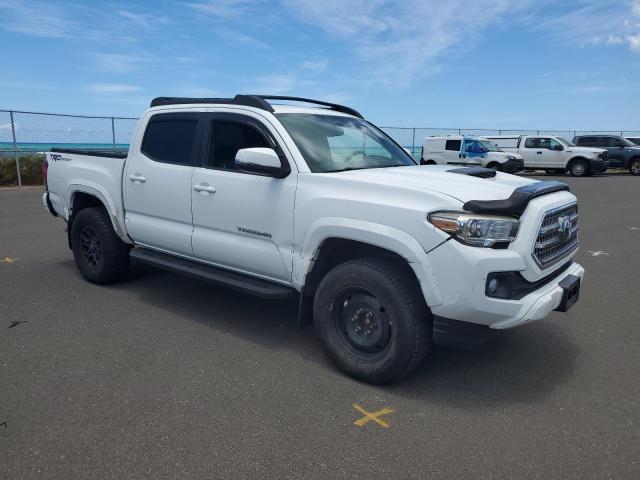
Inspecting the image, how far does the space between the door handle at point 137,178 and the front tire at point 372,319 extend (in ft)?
7.20

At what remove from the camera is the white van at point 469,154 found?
22750 mm

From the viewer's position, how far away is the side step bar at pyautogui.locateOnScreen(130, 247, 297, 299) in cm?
397

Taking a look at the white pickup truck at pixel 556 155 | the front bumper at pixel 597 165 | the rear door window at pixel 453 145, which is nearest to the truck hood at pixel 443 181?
the rear door window at pixel 453 145

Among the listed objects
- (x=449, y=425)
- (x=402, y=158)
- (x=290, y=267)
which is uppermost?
(x=402, y=158)

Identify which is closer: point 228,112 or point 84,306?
point 228,112

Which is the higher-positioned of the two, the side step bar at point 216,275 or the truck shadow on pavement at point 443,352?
the side step bar at point 216,275

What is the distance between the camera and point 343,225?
11.3ft

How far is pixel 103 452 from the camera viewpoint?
2.72 m

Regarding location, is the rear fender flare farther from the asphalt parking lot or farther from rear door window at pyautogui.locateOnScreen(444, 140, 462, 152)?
rear door window at pyautogui.locateOnScreen(444, 140, 462, 152)

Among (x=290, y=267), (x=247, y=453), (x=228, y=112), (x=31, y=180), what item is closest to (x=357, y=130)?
(x=228, y=112)

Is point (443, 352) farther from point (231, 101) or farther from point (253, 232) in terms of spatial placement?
point (231, 101)

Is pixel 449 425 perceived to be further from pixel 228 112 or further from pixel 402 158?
pixel 228 112

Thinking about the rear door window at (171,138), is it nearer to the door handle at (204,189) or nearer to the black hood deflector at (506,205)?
the door handle at (204,189)

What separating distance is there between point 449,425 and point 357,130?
2.70 m
